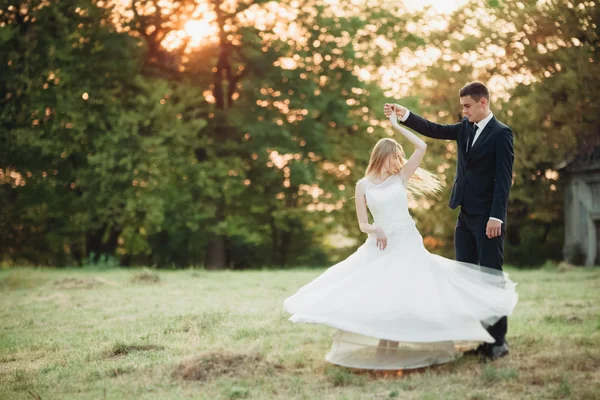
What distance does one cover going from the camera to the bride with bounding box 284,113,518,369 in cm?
555

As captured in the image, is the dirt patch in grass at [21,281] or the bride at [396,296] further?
the dirt patch in grass at [21,281]

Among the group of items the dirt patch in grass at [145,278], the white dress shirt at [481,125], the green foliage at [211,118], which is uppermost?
the green foliage at [211,118]

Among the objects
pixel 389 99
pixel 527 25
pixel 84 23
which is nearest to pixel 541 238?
pixel 389 99

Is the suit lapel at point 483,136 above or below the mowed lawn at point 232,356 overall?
above

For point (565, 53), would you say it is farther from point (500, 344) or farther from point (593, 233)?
point (593, 233)

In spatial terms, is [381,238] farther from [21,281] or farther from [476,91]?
[21,281]

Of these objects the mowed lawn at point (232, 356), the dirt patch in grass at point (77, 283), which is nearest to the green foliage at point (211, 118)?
the dirt patch in grass at point (77, 283)

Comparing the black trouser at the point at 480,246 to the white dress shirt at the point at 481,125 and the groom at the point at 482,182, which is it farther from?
the white dress shirt at the point at 481,125

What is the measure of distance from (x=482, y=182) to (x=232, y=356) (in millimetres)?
2691

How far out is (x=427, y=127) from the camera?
258 inches

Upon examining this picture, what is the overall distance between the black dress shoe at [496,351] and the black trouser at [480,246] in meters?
0.05

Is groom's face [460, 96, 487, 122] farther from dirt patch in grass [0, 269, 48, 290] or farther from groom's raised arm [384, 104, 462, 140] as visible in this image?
dirt patch in grass [0, 269, 48, 290]

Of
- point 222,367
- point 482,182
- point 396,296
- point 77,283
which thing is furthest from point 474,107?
point 77,283

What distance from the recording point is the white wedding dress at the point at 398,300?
5.54 meters
